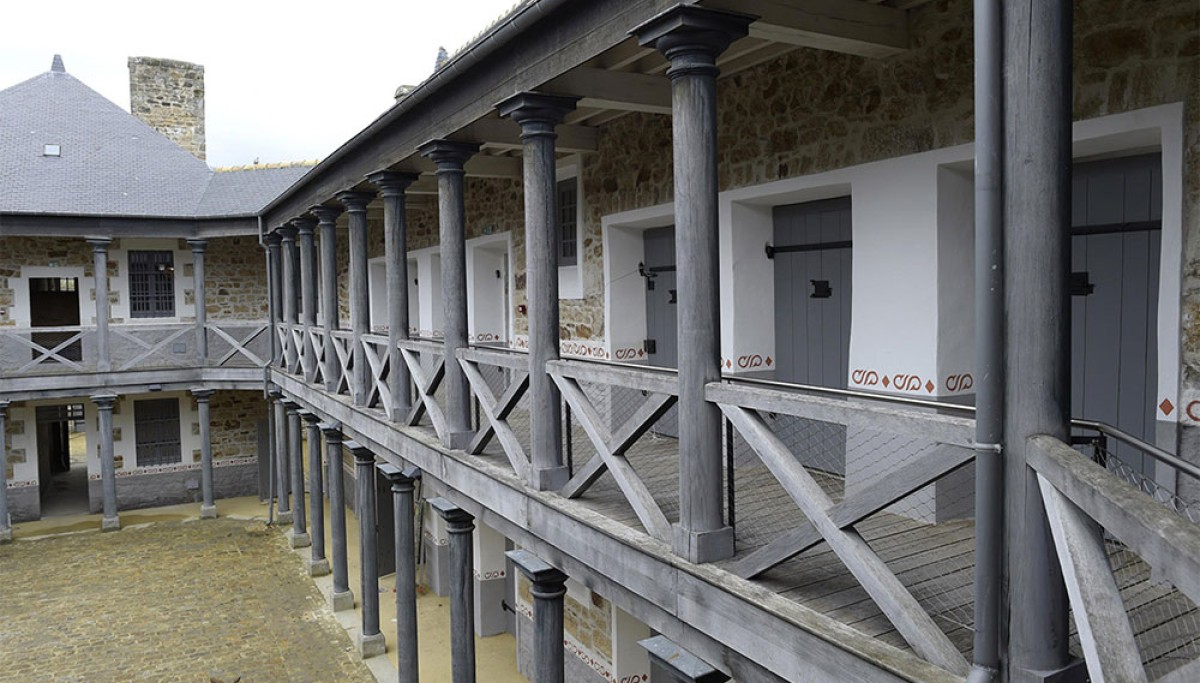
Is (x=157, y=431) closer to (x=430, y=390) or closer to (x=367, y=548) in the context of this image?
(x=367, y=548)

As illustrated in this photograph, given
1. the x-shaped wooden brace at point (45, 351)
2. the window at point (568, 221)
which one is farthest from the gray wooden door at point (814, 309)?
the x-shaped wooden brace at point (45, 351)

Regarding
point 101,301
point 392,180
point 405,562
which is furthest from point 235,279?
point 405,562

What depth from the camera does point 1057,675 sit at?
240cm

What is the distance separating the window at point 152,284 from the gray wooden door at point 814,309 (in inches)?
625

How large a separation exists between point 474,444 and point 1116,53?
4.62 meters

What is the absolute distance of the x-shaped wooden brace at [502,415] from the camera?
5.49 meters

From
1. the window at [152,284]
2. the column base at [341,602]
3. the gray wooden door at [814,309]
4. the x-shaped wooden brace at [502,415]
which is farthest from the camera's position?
the window at [152,284]

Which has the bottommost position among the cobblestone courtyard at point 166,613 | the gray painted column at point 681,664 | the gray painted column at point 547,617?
the cobblestone courtyard at point 166,613

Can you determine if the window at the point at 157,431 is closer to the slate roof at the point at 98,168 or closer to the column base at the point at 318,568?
the slate roof at the point at 98,168

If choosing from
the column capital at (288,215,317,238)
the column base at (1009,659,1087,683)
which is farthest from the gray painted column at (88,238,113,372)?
the column base at (1009,659,1087,683)

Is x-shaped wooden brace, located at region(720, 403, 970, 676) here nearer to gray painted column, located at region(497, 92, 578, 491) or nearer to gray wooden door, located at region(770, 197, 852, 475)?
gray painted column, located at region(497, 92, 578, 491)

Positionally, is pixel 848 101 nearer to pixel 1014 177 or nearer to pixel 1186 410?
pixel 1186 410

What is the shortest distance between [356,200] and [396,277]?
1.46m

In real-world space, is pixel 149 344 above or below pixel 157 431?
above
